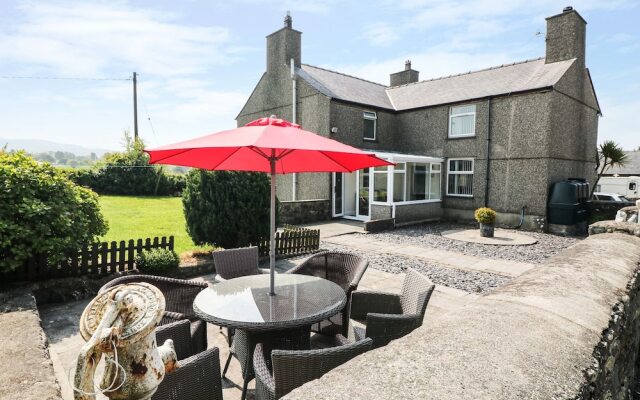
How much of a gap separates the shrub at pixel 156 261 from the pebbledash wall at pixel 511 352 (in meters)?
5.71

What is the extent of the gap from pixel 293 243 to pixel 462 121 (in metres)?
11.2

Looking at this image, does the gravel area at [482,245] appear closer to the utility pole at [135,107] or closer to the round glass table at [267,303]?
the round glass table at [267,303]

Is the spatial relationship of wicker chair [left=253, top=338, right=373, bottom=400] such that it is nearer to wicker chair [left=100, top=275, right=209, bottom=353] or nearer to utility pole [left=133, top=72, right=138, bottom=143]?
wicker chair [left=100, top=275, right=209, bottom=353]

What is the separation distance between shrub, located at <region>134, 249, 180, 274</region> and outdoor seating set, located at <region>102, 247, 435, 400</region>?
2.16 meters

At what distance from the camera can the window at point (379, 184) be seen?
1507 cm

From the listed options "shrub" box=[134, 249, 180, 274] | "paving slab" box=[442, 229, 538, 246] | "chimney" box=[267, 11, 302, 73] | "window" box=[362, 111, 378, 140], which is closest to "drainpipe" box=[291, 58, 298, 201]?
"chimney" box=[267, 11, 302, 73]

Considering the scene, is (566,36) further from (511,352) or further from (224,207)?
(511,352)

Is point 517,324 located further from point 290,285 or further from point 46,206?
point 46,206

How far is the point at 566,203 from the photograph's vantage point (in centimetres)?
1346

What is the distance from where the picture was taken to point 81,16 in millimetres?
8336

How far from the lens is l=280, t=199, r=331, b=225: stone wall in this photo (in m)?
14.5

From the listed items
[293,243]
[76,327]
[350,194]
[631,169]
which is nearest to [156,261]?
[76,327]

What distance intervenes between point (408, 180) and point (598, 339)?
46.8 feet

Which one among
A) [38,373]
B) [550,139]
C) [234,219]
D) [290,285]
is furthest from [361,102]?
[38,373]
